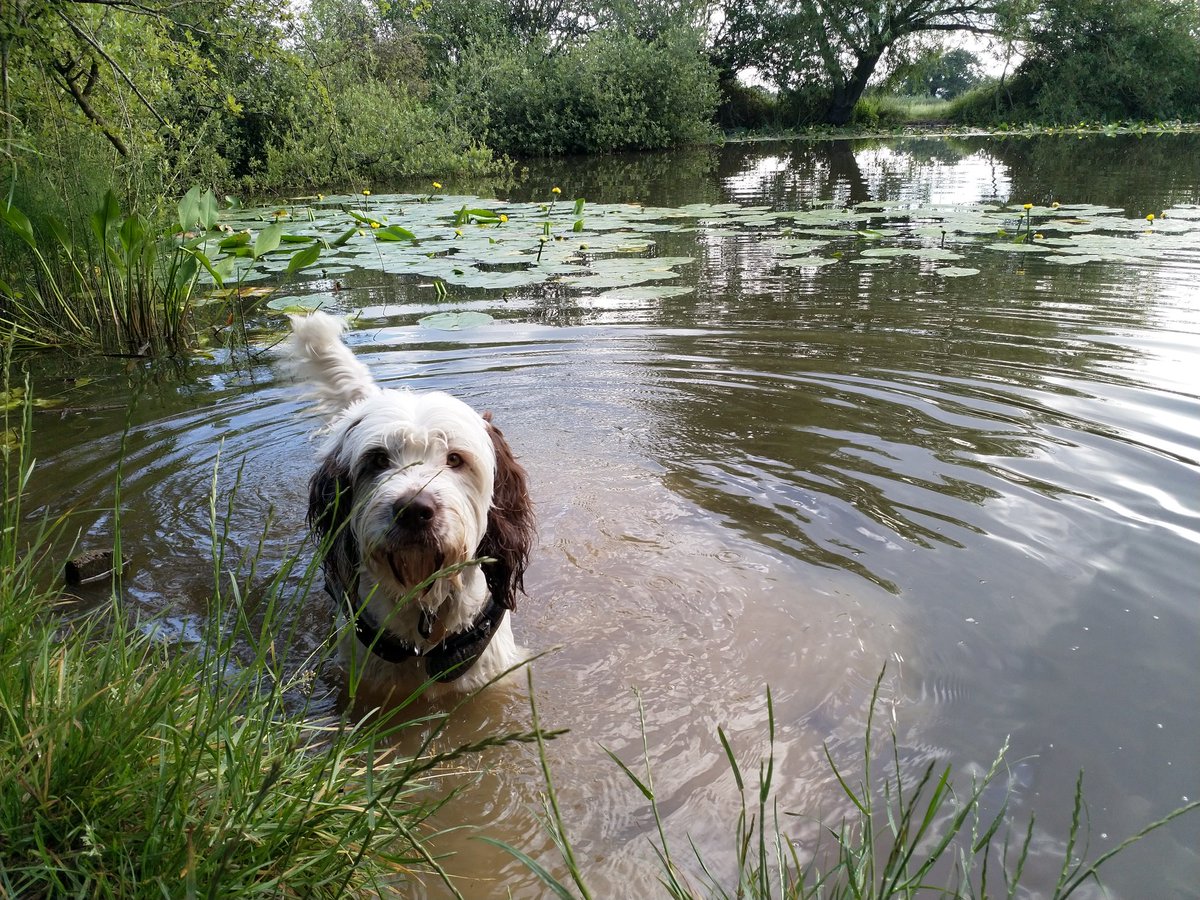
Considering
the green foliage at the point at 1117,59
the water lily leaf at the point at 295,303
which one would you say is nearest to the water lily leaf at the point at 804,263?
the water lily leaf at the point at 295,303

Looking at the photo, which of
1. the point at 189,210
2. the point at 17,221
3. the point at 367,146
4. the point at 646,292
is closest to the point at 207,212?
the point at 189,210

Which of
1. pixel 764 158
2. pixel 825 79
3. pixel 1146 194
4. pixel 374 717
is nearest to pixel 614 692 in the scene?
pixel 374 717

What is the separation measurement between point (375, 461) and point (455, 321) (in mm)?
4268

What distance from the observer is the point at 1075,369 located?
18.3ft

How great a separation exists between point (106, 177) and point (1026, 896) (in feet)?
22.4

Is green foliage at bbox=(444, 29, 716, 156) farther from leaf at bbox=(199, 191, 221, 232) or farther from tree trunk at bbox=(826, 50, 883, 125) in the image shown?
leaf at bbox=(199, 191, 221, 232)

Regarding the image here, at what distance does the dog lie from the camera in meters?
2.63

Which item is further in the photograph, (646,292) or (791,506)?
(646,292)

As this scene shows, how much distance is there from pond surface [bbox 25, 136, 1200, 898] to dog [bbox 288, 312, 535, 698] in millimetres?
261

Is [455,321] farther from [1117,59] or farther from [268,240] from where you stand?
[1117,59]

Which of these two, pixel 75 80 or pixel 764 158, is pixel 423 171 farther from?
pixel 75 80

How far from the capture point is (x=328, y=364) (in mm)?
4004

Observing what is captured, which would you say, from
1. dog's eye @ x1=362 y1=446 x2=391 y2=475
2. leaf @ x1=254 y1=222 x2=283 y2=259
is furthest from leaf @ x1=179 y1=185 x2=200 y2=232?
dog's eye @ x1=362 y1=446 x2=391 y2=475

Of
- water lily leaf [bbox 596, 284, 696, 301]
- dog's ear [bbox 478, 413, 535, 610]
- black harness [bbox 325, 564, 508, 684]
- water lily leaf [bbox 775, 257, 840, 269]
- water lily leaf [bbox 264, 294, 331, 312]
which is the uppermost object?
water lily leaf [bbox 775, 257, 840, 269]
